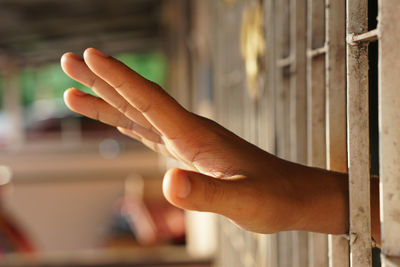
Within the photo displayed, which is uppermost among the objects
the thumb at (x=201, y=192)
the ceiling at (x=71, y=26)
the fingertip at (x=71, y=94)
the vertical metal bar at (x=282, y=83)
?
the ceiling at (x=71, y=26)

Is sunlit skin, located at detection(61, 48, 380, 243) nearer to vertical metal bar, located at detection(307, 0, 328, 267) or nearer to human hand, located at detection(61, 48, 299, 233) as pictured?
human hand, located at detection(61, 48, 299, 233)

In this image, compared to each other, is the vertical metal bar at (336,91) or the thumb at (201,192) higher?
the vertical metal bar at (336,91)

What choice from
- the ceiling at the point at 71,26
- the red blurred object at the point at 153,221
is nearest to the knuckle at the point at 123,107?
the red blurred object at the point at 153,221

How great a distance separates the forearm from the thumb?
0.36ft

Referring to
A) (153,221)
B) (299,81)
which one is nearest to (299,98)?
(299,81)

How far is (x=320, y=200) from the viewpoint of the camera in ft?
2.24

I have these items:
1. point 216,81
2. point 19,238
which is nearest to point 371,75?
point 216,81

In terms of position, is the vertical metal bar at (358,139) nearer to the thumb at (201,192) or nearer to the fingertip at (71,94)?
the thumb at (201,192)

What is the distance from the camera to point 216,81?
247 centimetres

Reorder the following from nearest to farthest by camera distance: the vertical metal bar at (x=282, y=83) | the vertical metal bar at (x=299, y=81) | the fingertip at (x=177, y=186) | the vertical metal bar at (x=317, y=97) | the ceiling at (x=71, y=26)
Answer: the fingertip at (x=177, y=186), the vertical metal bar at (x=317, y=97), the vertical metal bar at (x=299, y=81), the vertical metal bar at (x=282, y=83), the ceiling at (x=71, y=26)

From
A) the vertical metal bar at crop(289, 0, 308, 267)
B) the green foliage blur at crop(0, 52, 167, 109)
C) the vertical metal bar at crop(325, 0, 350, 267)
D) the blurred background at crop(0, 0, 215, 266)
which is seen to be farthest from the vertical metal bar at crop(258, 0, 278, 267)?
the green foliage blur at crop(0, 52, 167, 109)

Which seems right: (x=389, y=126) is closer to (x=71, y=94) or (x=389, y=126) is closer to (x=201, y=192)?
(x=201, y=192)

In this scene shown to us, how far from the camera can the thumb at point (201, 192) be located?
0.51 meters

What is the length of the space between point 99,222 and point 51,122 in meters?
5.74
